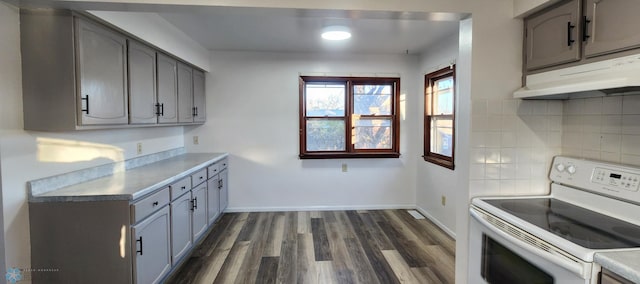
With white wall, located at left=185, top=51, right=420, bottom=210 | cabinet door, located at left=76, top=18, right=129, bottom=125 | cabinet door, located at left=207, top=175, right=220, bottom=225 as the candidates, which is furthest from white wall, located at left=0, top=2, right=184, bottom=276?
white wall, located at left=185, top=51, right=420, bottom=210

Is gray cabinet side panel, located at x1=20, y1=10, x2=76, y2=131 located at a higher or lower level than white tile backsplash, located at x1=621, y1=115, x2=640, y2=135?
higher

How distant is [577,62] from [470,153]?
676mm

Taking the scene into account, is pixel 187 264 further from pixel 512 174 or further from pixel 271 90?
pixel 512 174

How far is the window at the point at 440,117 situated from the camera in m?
3.46

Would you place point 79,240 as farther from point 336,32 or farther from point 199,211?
point 336,32

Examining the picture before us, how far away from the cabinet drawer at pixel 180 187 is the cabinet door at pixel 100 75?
60 cm

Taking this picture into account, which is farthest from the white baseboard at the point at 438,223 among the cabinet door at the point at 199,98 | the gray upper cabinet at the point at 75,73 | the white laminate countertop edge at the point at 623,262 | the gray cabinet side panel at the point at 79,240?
the gray upper cabinet at the point at 75,73

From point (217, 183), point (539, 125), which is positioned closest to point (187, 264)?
point (217, 183)

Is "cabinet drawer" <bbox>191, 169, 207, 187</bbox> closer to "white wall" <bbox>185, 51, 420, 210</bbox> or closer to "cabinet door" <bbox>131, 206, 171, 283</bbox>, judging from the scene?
"cabinet door" <bbox>131, 206, 171, 283</bbox>

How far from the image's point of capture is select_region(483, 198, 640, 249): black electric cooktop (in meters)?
1.27

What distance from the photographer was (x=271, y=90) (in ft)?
13.8

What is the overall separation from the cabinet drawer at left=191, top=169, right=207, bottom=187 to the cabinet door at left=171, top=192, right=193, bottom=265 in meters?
0.14

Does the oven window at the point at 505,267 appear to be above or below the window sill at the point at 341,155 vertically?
below

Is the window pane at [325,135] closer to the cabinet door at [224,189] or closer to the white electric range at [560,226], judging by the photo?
the cabinet door at [224,189]
